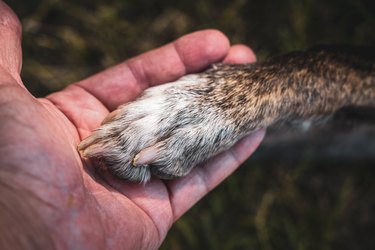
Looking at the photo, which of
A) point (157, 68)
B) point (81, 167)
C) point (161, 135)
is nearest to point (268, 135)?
point (157, 68)

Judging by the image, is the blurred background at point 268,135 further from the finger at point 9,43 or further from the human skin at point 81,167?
the finger at point 9,43

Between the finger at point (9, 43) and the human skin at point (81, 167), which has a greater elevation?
the finger at point (9, 43)

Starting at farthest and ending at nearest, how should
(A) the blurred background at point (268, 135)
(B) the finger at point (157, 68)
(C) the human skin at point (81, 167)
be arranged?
(A) the blurred background at point (268, 135) < (B) the finger at point (157, 68) < (C) the human skin at point (81, 167)

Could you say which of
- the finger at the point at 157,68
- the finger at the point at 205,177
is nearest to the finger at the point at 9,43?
the finger at the point at 157,68

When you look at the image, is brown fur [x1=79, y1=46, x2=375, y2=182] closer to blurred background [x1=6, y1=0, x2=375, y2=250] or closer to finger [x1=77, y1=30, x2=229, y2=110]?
finger [x1=77, y1=30, x2=229, y2=110]

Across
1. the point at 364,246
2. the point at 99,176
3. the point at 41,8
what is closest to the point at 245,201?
the point at 364,246

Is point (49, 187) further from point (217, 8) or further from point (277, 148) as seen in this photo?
point (217, 8)

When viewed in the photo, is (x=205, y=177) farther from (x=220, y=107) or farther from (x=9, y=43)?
(x=9, y=43)
